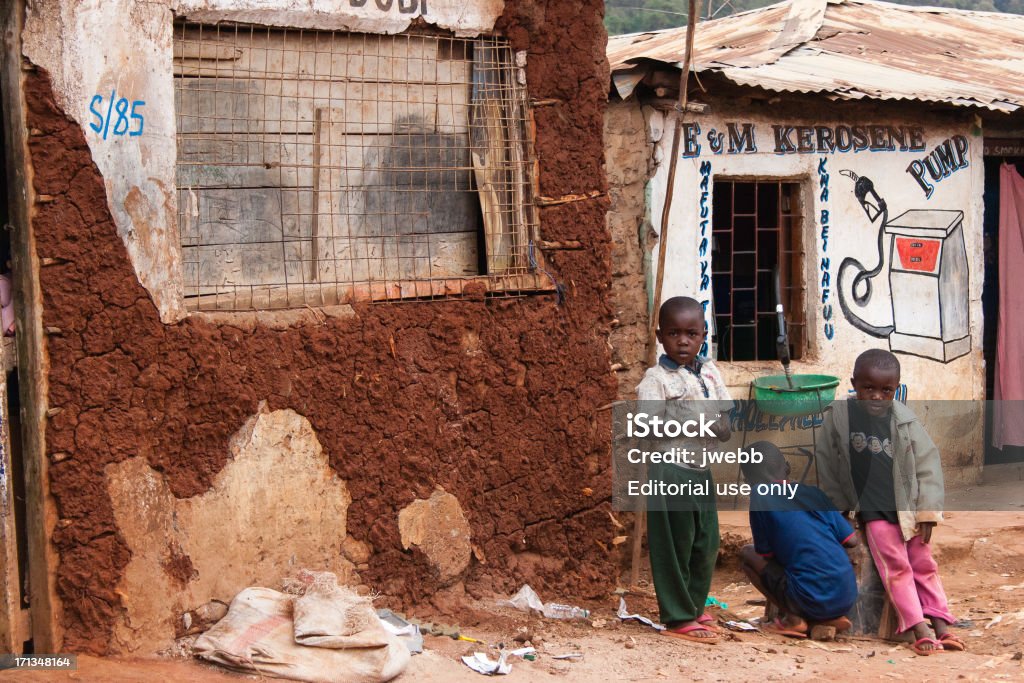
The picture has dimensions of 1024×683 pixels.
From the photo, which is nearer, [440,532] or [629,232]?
[440,532]

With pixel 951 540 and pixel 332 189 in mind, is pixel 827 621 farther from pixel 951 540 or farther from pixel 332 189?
pixel 332 189

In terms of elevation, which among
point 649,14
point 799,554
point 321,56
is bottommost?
point 799,554

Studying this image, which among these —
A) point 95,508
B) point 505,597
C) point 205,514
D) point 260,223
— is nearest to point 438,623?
point 505,597

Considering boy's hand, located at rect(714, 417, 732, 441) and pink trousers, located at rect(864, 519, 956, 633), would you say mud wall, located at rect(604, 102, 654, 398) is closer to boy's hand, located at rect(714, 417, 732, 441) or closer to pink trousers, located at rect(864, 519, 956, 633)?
boy's hand, located at rect(714, 417, 732, 441)

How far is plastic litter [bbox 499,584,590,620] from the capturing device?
5.39 meters

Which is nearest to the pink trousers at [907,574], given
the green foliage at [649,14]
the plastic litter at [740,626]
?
the plastic litter at [740,626]

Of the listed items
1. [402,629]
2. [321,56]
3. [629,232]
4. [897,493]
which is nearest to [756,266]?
[629,232]

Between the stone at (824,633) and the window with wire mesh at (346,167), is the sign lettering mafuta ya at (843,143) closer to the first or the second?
the window with wire mesh at (346,167)

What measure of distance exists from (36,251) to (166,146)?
2.06 ft

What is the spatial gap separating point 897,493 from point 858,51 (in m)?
4.93

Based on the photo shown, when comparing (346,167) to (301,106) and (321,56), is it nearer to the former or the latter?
(301,106)

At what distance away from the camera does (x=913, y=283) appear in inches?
344

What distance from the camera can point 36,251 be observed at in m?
4.39

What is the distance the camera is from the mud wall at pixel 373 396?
4457 mm
